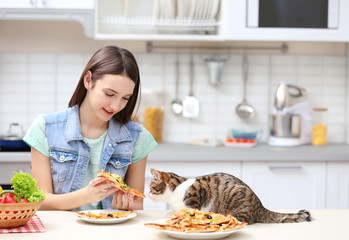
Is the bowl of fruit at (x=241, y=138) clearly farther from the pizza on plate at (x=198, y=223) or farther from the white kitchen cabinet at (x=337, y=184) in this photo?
the pizza on plate at (x=198, y=223)

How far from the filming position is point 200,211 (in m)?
1.46

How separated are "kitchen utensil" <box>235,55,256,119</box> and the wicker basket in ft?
7.38

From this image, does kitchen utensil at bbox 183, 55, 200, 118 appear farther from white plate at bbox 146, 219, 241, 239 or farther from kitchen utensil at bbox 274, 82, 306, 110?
white plate at bbox 146, 219, 241, 239

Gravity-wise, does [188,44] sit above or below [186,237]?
above

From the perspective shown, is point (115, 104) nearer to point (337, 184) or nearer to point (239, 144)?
point (239, 144)

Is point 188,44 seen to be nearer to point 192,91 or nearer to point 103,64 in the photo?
point 192,91

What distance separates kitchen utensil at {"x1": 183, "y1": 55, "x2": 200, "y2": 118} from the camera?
3.51m

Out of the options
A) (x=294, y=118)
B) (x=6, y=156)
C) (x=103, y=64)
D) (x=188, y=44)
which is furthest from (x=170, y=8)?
(x=103, y=64)

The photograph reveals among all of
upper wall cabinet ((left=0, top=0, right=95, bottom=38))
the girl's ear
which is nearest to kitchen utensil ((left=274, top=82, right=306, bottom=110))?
upper wall cabinet ((left=0, top=0, right=95, bottom=38))

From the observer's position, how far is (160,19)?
323 centimetres

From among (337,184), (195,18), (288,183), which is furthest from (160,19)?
(337,184)

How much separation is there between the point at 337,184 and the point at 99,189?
1896 millimetres

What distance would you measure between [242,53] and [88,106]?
185 cm

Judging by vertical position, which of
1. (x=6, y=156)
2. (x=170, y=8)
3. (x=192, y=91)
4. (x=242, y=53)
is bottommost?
(x=6, y=156)
